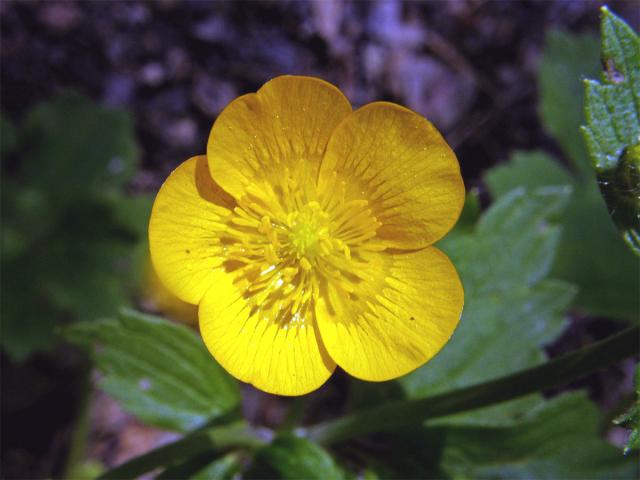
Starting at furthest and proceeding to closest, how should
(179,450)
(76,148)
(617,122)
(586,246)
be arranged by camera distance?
(76,148)
(586,246)
(179,450)
(617,122)

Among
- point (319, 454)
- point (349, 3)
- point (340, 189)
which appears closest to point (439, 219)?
point (340, 189)

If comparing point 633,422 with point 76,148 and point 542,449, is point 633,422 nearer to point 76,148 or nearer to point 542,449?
point 542,449

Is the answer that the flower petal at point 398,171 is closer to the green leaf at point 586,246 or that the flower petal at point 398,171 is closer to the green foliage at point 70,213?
the green leaf at point 586,246

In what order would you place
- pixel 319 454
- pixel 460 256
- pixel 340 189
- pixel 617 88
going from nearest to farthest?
pixel 617 88, pixel 340 189, pixel 319 454, pixel 460 256

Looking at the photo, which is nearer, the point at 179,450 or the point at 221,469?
the point at 179,450

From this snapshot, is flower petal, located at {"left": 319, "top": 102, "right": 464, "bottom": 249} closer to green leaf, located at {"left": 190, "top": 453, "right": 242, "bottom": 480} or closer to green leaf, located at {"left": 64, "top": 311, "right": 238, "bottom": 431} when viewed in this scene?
green leaf, located at {"left": 64, "top": 311, "right": 238, "bottom": 431}

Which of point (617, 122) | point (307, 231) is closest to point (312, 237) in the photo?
point (307, 231)

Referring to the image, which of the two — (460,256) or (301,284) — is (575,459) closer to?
(460,256)
